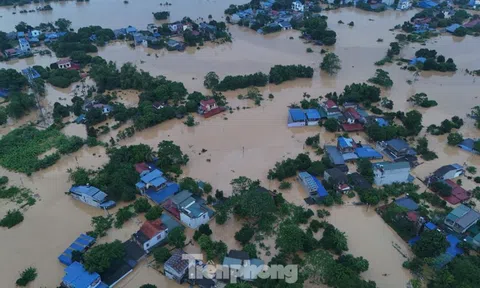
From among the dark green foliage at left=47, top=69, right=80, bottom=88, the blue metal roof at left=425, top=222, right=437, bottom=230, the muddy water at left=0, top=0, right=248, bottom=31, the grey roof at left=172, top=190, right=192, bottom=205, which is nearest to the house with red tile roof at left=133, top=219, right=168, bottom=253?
the grey roof at left=172, top=190, right=192, bottom=205

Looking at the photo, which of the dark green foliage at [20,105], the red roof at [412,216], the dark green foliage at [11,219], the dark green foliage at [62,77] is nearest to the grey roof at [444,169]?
the red roof at [412,216]

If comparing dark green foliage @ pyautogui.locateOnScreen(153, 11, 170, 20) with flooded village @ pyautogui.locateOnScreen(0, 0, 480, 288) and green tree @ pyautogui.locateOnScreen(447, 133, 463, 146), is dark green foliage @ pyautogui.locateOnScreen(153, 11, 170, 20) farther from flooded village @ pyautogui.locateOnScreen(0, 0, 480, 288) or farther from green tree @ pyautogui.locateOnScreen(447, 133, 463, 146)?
green tree @ pyautogui.locateOnScreen(447, 133, 463, 146)

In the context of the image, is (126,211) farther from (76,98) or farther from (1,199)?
(76,98)

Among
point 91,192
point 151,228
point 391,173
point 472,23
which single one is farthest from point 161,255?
point 472,23

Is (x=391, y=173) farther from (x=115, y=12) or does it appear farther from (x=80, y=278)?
(x=115, y=12)

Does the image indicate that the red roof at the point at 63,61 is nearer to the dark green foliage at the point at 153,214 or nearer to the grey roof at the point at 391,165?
the dark green foliage at the point at 153,214

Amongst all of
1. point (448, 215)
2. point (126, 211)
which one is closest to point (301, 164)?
point (448, 215)
